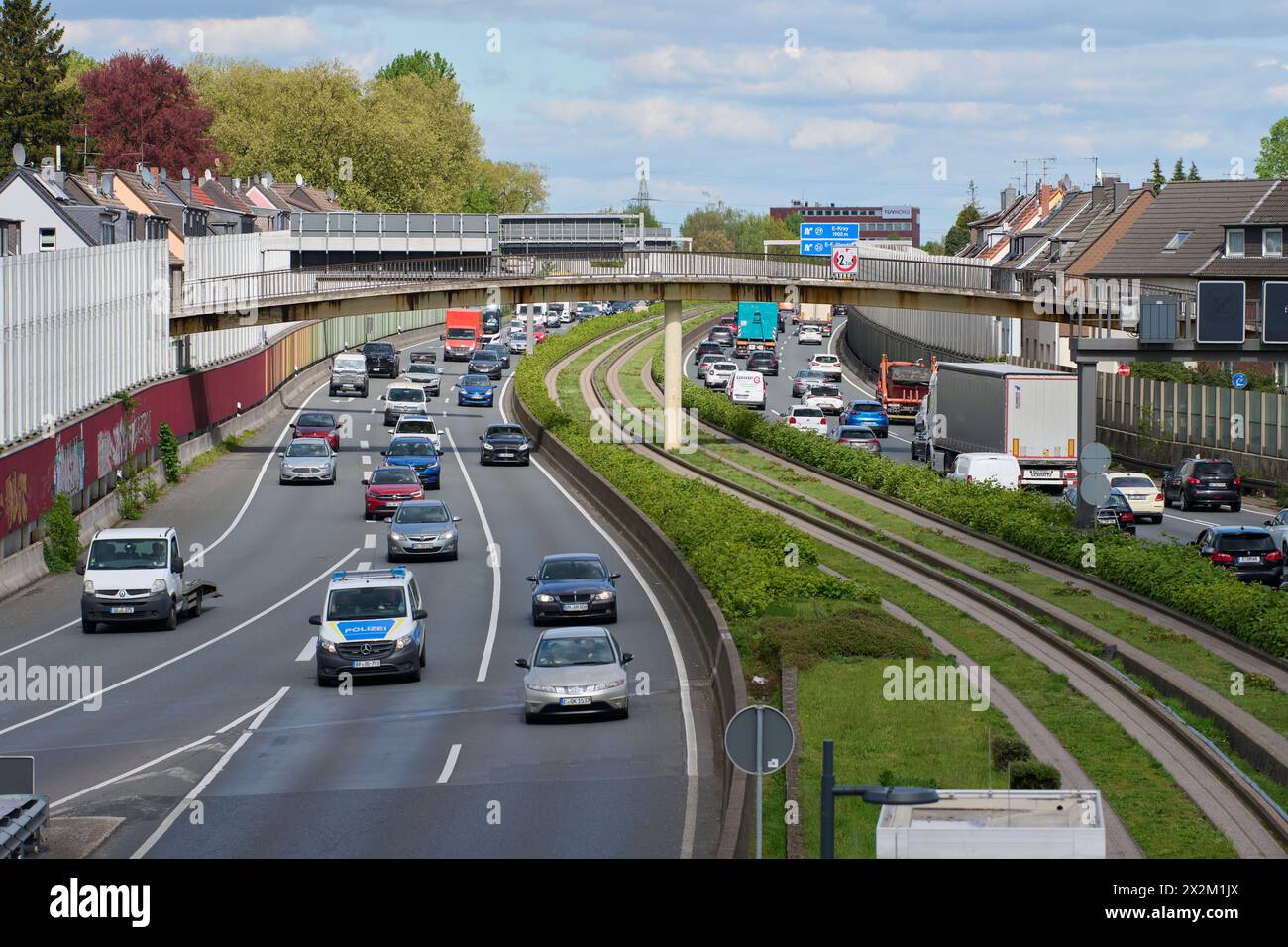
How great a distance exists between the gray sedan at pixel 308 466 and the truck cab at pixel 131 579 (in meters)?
22.6

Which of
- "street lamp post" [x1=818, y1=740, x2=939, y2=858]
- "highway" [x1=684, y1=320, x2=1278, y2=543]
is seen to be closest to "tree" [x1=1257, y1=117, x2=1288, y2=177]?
"highway" [x1=684, y1=320, x2=1278, y2=543]

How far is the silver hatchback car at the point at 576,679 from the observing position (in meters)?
26.3

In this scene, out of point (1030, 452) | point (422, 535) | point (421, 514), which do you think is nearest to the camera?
point (422, 535)

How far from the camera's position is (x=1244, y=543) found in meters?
38.7

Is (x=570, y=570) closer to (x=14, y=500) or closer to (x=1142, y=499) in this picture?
(x=14, y=500)

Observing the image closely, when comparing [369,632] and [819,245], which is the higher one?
[819,245]

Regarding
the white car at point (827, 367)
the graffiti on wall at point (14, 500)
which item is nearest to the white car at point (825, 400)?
the white car at point (827, 367)

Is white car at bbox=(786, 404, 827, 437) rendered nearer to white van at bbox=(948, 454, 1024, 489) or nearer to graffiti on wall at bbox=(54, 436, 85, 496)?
white van at bbox=(948, 454, 1024, 489)

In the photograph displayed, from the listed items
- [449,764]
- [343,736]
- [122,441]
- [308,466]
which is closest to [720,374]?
[308,466]

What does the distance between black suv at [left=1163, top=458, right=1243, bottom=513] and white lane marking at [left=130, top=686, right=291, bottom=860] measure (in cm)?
3373

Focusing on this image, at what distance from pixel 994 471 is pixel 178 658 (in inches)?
1152

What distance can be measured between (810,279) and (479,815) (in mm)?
53123
